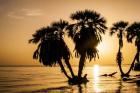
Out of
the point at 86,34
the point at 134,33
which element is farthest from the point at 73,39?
the point at 134,33

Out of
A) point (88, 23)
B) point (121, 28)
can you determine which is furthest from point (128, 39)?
point (88, 23)

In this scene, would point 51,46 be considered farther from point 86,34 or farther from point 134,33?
point 134,33

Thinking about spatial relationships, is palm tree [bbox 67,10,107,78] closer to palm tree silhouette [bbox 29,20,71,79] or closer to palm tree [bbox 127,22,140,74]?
palm tree silhouette [bbox 29,20,71,79]

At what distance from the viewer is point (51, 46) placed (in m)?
63.5

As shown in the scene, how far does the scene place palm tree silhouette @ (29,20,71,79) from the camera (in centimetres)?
6343

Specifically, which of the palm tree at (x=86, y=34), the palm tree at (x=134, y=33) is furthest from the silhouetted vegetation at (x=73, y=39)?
the palm tree at (x=134, y=33)

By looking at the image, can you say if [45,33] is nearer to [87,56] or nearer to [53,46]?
[53,46]

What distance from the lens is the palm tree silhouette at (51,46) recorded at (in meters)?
63.4

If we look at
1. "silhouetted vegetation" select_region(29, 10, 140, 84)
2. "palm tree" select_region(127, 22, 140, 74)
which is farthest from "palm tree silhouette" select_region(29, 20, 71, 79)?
"palm tree" select_region(127, 22, 140, 74)

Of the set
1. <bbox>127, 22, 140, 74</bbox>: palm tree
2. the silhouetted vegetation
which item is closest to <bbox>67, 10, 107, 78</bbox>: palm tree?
the silhouetted vegetation

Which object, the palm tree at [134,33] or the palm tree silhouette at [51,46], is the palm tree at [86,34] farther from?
→ the palm tree at [134,33]

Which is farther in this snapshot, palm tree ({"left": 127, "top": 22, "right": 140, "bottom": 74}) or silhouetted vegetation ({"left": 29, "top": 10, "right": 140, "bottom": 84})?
palm tree ({"left": 127, "top": 22, "right": 140, "bottom": 74})

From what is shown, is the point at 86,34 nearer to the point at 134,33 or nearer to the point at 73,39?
the point at 73,39

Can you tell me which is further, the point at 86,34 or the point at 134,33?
the point at 134,33
